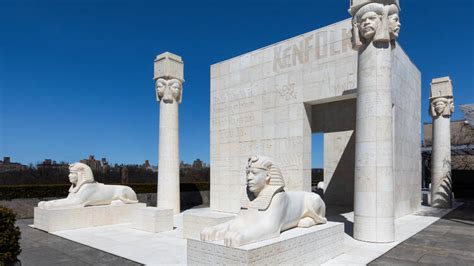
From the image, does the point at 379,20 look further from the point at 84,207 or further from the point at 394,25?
the point at 84,207

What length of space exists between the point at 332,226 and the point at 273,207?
2.19 m

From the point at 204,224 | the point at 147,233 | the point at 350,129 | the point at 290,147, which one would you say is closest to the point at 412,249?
the point at 204,224

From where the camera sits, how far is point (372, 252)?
8.50 m

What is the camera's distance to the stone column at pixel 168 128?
16.8m

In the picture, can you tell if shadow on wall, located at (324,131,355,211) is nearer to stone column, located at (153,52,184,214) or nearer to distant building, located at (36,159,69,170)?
stone column, located at (153,52,184,214)

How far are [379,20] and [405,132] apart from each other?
7627mm

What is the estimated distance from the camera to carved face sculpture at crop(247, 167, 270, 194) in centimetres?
684

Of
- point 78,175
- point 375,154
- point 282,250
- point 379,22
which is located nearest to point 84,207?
point 78,175

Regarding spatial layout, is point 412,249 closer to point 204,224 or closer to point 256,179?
point 256,179

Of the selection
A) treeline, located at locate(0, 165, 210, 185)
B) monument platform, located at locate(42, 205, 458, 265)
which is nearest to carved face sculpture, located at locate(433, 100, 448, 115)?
monument platform, located at locate(42, 205, 458, 265)

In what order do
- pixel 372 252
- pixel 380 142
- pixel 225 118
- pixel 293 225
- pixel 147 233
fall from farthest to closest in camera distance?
1. pixel 225 118
2. pixel 147 233
3. pixel 380 142
4. pixel 372 252
5. pixel 293 225

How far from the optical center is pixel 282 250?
20.8 ft

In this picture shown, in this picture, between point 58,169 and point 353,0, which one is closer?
point 353,0

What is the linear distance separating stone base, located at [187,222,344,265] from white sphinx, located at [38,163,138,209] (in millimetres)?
8105
